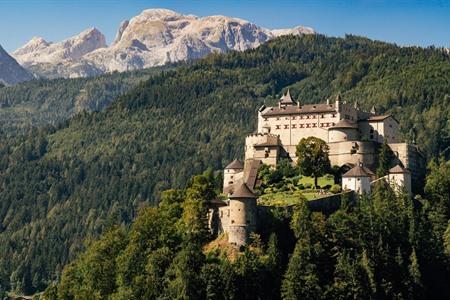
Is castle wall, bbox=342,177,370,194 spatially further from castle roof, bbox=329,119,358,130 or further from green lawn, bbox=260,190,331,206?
castle roof, bbox=329,119,358,130

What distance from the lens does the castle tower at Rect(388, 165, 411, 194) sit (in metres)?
129

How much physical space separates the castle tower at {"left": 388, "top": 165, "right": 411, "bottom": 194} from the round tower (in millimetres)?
11161

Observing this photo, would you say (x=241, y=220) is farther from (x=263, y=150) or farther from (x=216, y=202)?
(x=263, y=150)

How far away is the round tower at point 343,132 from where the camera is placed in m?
138

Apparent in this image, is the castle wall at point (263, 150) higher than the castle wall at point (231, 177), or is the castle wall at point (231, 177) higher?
the castle wall at point (263, 150)

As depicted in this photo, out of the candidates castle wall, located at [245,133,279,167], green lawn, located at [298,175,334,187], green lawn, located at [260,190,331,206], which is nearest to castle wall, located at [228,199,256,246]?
green lawn, located at [260,190,331,206]

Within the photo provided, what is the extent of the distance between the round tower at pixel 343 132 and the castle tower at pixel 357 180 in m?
10.6

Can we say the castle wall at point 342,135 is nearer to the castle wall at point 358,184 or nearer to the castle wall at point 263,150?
the castle wall at point 263,150

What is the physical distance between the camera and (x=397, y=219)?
4803 inches

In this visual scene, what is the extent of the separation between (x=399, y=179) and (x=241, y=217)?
29.6 meters

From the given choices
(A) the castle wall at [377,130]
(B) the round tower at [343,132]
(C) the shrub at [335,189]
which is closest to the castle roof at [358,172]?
(C) the shrub at [335,189]

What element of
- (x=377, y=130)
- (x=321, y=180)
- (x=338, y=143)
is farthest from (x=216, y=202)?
(x=377, y=130)

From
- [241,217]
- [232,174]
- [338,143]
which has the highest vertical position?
[338,143]

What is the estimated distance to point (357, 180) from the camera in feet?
417
